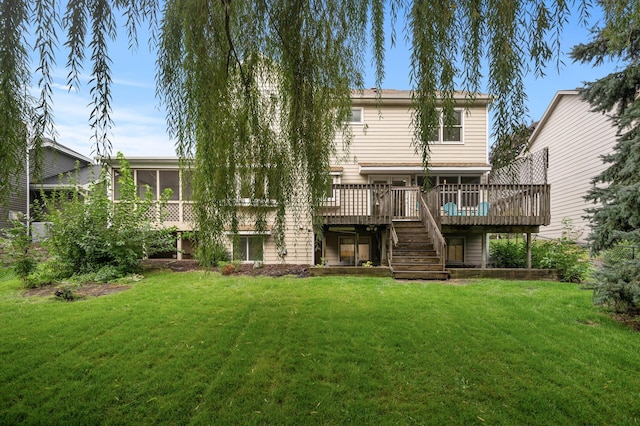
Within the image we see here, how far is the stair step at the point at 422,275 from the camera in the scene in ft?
23.9

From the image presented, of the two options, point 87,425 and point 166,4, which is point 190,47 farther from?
point 87,425

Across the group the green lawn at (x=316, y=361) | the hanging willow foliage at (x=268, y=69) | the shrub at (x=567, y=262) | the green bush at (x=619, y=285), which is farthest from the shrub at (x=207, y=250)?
the shrub at (x=567, y=262)

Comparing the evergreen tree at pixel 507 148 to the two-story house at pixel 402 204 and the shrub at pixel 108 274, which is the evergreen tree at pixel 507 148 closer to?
the two-story house at pixel 402 204

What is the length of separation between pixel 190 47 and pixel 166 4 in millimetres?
387

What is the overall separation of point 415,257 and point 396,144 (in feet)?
14.7

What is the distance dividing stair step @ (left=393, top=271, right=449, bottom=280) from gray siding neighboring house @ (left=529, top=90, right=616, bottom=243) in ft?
25.7

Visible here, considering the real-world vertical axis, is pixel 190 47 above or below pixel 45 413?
above

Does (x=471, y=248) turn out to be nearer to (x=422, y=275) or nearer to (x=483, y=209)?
(x=483, y=209)

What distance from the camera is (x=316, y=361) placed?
3.31 meters

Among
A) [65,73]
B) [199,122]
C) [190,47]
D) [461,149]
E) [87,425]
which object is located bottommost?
[87,425]

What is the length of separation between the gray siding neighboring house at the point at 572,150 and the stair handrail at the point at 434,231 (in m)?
6.78

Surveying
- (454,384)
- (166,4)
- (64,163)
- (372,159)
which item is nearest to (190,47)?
(166,4)

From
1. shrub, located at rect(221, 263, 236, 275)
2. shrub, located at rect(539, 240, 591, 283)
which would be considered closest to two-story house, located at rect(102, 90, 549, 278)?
shrub, located at rect(221, 263, 236, 275)

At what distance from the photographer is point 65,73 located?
1.75m
